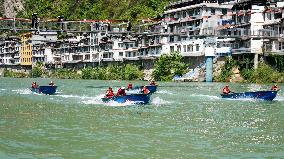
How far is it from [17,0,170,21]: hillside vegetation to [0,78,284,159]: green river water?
70.3m

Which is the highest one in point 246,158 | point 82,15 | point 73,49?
point 82,15

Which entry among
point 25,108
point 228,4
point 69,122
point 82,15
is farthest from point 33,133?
point 82,15

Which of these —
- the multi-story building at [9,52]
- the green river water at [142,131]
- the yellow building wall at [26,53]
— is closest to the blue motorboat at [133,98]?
the green river water at [142,131]

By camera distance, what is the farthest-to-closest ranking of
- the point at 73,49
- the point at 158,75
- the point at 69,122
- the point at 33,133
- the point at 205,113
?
the point at 73,49 < the point at 158,75 < the point at 205,113 < the point at 69,122 < the point at 33,133

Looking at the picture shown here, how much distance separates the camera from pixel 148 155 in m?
16.1

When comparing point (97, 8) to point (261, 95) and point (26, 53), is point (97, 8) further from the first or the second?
point (261, 95)

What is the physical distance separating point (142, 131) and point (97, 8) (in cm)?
11239

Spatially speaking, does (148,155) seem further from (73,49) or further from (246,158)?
(73,49)

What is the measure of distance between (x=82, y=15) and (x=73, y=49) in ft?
85.8

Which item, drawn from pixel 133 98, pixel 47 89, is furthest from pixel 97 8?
pixel 133 98

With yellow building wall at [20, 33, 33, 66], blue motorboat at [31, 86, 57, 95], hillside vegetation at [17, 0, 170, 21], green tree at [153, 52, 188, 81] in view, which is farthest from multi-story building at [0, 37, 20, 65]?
blue motorboat at [31, 86, 57, 95]

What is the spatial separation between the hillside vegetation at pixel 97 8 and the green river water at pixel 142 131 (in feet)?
231

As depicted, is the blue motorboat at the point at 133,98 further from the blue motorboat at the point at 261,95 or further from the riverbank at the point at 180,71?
the riverbank at the point at 180,71

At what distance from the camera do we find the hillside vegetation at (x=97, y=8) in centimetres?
10681
